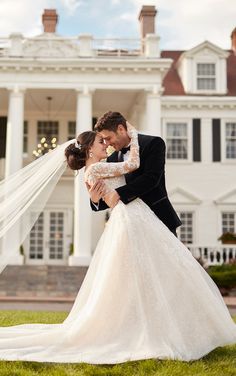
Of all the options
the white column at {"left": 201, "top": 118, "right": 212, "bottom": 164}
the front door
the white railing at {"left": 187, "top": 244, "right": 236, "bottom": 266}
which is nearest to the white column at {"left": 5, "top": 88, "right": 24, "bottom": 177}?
the front door

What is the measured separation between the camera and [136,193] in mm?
5234

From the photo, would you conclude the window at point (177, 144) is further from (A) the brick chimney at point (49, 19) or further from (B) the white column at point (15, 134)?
(A) the brick chimney at point (49, 19)

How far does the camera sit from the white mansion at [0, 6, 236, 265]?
23.4 m

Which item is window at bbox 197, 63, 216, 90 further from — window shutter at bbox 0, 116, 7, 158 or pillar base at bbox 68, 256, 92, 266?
pillar base at bbox 68, 256, 92, 266

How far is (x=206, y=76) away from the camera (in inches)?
1090

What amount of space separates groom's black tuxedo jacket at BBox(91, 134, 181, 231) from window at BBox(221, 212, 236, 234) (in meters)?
21.0

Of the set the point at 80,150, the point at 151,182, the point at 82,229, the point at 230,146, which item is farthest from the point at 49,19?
the point at 151,182

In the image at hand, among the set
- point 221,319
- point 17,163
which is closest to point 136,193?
point 221,319

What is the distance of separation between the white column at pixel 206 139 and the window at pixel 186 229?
2654mm

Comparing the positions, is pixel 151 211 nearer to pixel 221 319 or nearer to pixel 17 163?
pixel 221 319

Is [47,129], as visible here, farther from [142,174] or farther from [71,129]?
[142,174]

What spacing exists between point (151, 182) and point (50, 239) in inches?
844

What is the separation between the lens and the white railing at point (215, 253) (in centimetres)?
2380

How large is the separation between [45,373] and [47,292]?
1541 centimetres
